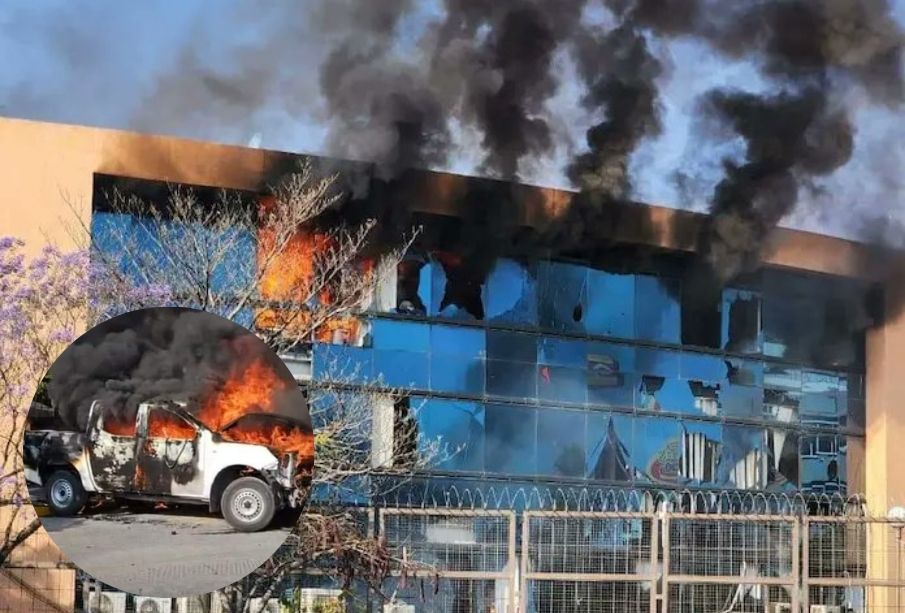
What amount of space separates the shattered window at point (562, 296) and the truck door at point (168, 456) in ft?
35.1

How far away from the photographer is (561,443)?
1778 centimetres

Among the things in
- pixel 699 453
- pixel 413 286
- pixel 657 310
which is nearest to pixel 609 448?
pixel 699 453

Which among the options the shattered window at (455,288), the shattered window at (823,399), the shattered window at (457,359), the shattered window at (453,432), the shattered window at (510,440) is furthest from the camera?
the shattered window at (823,399)

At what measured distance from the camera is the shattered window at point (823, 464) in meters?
19.9

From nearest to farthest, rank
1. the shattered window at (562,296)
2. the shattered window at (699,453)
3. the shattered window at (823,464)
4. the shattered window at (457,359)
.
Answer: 1. the shattered window at (457,359)
2. the shattered window at (562,296)
3. the shattered window at (699,453)
4. the shattered window at (823,464)

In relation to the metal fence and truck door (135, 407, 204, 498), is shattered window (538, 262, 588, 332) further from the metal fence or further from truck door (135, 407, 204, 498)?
truck door (135, 407, 204, 498)

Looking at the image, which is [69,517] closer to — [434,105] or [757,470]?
[434,105]

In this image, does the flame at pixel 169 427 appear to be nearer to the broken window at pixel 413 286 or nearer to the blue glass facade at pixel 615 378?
the blue glass facade at pixel 615 378

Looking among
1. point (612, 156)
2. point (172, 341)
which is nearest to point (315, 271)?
point (612, 156)

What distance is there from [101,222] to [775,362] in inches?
399

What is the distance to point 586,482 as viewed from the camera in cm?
1784

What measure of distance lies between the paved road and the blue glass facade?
784cm

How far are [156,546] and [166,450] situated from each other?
21.7 inches

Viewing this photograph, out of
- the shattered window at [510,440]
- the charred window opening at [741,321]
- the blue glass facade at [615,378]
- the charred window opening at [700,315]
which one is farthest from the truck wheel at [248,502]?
the charred window opening at [741,321]
